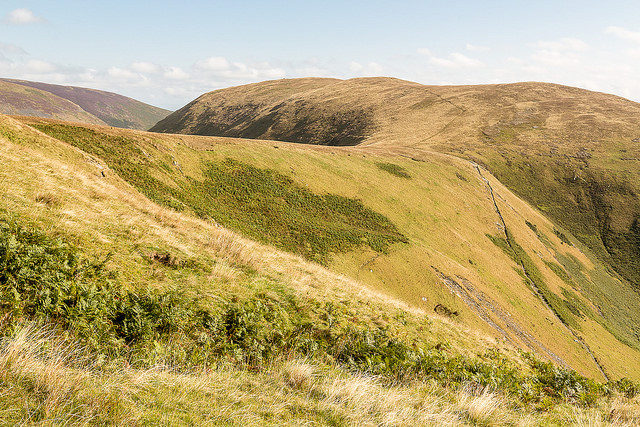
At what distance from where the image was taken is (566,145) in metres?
108

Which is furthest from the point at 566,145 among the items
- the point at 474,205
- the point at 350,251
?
the point at 350,251

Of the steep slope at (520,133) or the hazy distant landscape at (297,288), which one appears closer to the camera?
the hazy distant landscape at (297,288)

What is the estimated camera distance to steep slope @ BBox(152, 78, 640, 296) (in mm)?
84875

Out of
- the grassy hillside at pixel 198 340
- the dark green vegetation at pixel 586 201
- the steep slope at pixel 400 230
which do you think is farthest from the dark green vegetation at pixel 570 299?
the grassy hillside at pixel 198 340

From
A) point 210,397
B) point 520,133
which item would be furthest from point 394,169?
point 520,133

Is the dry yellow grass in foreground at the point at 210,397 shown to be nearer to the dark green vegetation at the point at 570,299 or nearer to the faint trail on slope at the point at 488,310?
the faint trail on slope at the point at 488,310

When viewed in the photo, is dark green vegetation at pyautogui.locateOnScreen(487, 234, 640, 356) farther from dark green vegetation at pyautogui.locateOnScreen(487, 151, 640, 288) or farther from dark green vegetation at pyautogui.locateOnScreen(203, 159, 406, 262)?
dark green vegetation at pyautogui.locateOnScreen(203, 159, 406, 262)

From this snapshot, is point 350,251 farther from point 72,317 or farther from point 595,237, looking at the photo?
point 595,237

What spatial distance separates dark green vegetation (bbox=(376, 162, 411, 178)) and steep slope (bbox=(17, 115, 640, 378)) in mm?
302

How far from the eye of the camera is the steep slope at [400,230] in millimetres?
31078

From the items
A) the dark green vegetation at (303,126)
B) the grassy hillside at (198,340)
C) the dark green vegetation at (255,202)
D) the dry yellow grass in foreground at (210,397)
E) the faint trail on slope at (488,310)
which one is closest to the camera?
the dry yellow grass in foreground at (210,397)

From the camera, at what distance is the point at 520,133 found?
11681 cm

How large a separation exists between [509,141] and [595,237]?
45.1 m

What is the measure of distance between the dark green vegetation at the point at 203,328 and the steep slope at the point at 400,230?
19.3m
